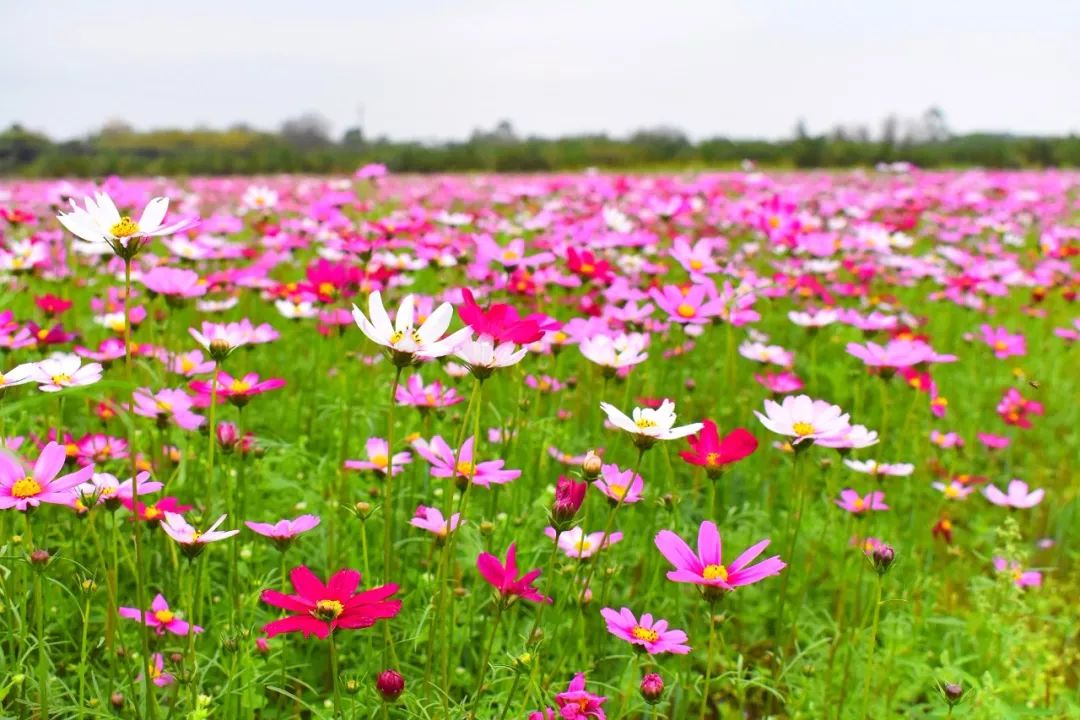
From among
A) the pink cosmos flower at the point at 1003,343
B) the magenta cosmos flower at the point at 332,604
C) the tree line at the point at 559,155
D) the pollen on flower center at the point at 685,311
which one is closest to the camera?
the magenta cosmos flower at the point at 332,604

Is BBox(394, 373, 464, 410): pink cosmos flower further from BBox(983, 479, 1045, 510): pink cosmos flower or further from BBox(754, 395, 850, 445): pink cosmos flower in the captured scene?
BBox(983, 479, 1045, 510): pink cosmos flower

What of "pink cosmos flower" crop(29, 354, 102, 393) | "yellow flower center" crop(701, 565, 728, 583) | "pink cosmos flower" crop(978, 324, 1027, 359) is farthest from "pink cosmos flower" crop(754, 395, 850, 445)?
"pink cosmos flower" crop(978, 324, 1027, 359)

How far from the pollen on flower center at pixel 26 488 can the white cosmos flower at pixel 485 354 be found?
526 mm

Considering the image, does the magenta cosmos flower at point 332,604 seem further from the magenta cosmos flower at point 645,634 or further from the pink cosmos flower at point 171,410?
the pink cosmos flower at point 171,410

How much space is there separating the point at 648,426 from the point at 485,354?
240 millimetres

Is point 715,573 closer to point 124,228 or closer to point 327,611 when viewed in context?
point 327,611

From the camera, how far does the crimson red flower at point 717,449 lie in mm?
1159

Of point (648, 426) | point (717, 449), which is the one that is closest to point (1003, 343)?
point (717, 449)

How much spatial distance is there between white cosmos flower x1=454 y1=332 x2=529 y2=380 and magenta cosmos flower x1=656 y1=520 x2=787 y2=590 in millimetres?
264

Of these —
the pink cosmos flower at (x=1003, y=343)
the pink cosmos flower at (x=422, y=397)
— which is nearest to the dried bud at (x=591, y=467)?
the pink cosmos flower at (x=422, y=397)

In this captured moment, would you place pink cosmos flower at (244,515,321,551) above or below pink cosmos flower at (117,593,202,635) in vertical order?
above

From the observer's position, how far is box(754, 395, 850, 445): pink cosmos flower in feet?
4.00

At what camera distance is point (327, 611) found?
3.00ft

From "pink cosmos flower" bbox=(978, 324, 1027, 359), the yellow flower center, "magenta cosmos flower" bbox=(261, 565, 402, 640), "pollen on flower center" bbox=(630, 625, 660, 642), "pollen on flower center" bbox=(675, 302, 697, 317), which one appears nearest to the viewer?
"magenta cosmos flower" bbox=(261, 565, 402, 640)
